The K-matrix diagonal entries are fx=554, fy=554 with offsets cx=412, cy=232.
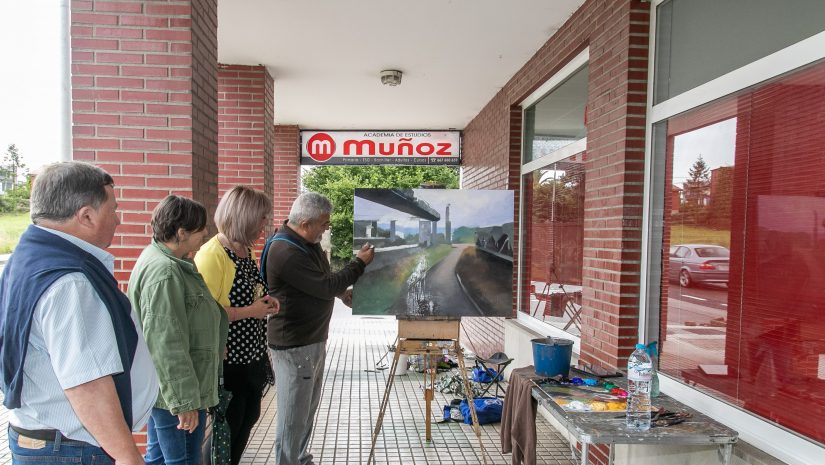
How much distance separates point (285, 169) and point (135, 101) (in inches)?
237

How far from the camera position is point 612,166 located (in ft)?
11.6

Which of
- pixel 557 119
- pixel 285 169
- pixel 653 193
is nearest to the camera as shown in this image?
pixel 653 193

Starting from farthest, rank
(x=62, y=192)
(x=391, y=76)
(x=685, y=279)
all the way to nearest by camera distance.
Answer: (x=391, y=76), (x=685, y=279), (x=62, y=192)

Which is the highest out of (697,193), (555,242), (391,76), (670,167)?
(391,76)

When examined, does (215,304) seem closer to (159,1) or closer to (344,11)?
(159,1)

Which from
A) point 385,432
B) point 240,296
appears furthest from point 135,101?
point 385,432

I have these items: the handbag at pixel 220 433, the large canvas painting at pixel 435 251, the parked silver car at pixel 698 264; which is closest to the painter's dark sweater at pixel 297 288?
the handbag at pixel 220 433

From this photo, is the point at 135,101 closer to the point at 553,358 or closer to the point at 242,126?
the point at 242,126

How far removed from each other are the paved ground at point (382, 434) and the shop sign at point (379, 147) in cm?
429

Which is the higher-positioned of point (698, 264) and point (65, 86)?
point (65, 86)

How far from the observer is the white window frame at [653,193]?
216 cm

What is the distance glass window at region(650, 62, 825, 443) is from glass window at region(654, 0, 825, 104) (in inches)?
6.5

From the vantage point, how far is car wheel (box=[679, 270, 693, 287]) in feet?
9.73

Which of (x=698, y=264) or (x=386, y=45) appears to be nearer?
(x=698, y=264)
